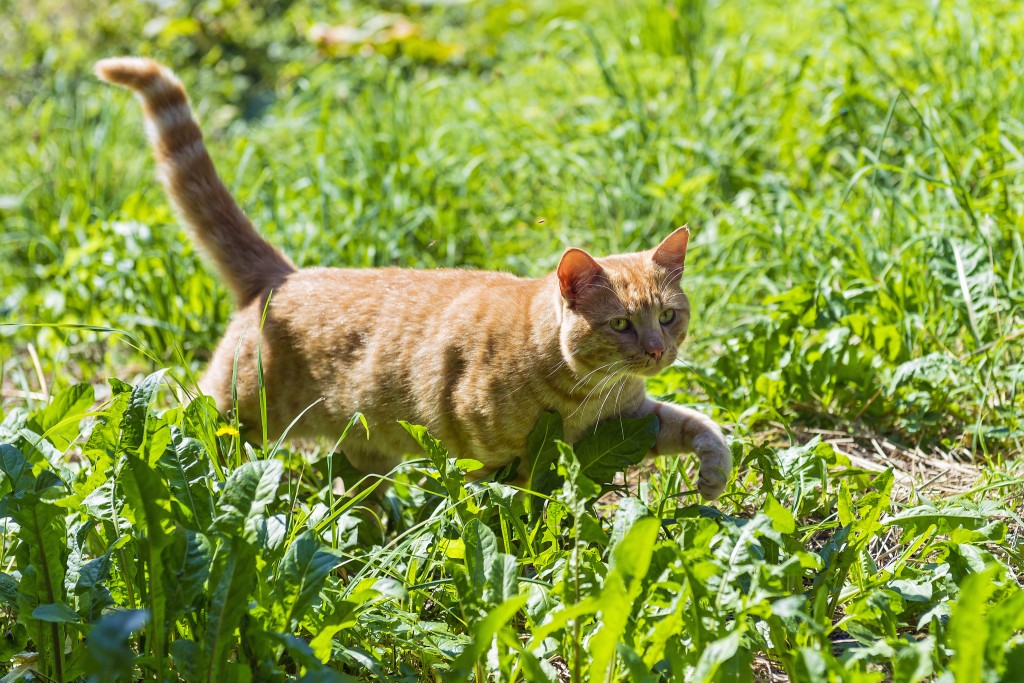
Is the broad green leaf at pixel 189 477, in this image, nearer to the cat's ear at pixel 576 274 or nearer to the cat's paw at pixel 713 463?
the cat's ear at pixel 576 274

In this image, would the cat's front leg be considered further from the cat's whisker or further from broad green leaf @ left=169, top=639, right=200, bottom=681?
broad green leaf @ left=169, top=639, right=200, bottom=681

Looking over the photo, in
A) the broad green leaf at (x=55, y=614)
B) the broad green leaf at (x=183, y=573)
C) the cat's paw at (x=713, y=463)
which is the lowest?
the cat's paw at (x=713, y=463)

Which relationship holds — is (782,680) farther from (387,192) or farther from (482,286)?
(387,192)

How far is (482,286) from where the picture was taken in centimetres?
264

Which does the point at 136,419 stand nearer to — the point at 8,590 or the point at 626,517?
the point at 8,590

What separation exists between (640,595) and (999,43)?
11.0 ft

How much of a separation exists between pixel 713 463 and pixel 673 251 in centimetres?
61

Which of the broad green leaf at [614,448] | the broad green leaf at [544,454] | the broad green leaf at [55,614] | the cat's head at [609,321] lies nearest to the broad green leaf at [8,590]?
the broad green leaf at [55,614]

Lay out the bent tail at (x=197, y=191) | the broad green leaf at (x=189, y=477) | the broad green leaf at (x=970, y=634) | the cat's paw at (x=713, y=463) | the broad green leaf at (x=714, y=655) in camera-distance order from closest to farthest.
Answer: the broad green leaf at (x=970, y=634) < the broad green leaf at (x=714, y=655) < the broad green leaf at (x=189, y=477) < the cat's paw at (x=713, y=463) < the bent tail at (x=197, y=191)

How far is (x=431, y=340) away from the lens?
8.38 ft

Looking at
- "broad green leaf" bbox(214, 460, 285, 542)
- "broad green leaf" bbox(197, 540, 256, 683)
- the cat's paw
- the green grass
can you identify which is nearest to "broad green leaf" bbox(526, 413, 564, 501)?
the green grass

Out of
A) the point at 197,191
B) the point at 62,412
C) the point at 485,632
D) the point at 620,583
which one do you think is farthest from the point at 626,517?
the point at 197,191

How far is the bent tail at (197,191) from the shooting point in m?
2.89

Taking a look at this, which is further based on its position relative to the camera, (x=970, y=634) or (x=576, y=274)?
(x=576, y=274)
